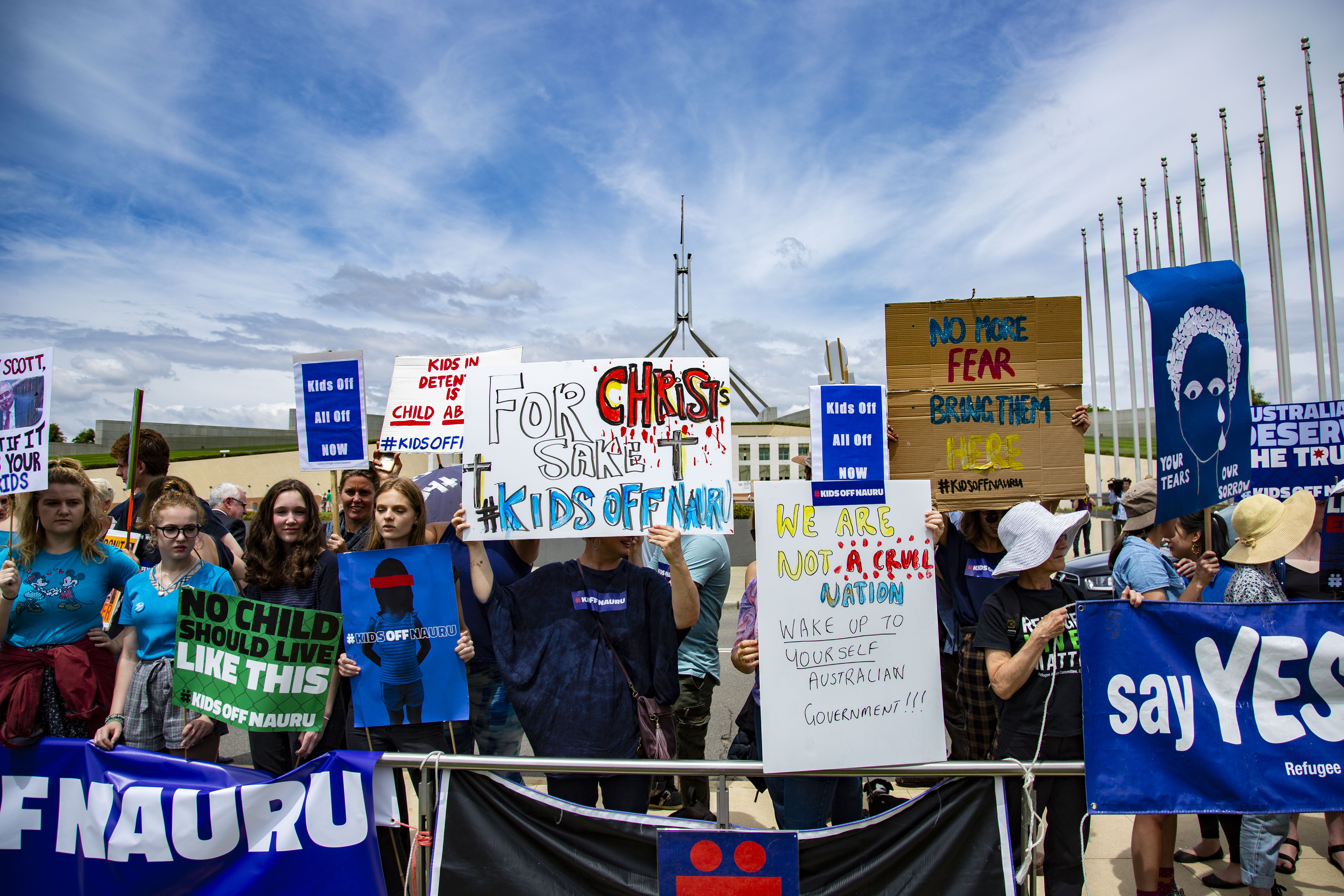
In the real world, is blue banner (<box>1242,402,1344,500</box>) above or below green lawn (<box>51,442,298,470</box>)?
below

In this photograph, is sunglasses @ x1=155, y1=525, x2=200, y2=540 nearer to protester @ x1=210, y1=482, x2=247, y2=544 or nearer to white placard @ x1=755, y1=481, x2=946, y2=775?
protester @ x1=210, y1=482, x2=247, y2=544

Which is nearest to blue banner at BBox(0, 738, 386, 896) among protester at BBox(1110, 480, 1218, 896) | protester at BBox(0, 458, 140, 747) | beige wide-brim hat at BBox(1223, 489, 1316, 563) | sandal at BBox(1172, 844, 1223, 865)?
protester at BBox(0, 458, 140, 747)

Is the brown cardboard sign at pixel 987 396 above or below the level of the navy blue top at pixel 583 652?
above

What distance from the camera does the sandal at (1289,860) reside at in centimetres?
384

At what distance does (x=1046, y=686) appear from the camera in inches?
123

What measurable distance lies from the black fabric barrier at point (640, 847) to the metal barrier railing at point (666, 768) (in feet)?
0.26

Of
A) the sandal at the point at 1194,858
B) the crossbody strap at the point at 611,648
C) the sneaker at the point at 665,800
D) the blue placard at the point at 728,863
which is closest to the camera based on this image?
the blue placard at the point at 728,863

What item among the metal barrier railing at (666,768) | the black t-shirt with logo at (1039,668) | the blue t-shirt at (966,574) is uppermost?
the blue t-shirt at (966,574)

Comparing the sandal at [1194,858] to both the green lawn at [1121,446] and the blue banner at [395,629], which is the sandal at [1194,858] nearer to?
the blue banner at [395,629]

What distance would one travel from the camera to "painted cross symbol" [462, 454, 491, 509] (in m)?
3.39

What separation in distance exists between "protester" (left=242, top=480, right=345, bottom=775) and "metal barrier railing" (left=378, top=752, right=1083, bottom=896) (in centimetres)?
73

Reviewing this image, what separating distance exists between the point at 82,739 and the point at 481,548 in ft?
5.93

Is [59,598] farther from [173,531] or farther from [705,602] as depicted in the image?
[705,602]

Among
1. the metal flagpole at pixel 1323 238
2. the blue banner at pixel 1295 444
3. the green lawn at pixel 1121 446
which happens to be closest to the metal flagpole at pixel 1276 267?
the metal flagpole at pixel 1323 238
